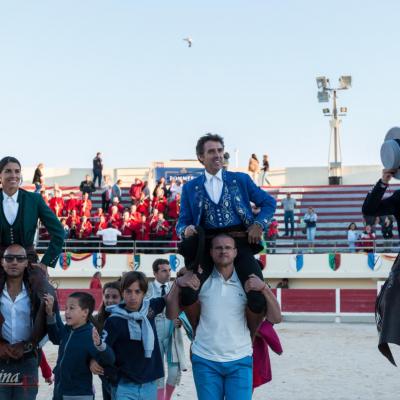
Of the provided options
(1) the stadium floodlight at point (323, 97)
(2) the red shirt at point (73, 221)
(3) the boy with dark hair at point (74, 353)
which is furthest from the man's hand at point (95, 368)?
(1) the stadium floodlight at point (323, 97)

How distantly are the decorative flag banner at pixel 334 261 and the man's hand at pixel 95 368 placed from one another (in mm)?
16161

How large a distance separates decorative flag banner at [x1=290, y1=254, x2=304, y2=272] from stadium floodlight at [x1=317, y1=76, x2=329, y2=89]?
9.73 m

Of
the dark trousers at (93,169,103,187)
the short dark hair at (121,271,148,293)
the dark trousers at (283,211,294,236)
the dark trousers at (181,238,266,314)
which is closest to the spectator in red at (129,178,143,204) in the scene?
the dark trousers at (93,169,103,187)

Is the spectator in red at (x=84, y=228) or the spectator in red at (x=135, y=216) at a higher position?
the spectator in red at (x=135, y=216)

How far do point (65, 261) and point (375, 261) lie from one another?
7.60m

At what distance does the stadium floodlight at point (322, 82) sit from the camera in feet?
95.5

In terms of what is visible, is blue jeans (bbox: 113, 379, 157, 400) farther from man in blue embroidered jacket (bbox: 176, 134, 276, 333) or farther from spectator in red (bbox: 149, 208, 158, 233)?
spectator in red (bbox: 149, 208, 158, 233)

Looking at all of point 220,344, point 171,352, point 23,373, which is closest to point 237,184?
point 220,344

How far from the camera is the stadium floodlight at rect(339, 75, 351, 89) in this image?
1155 inches

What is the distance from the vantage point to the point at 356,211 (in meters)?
26.9

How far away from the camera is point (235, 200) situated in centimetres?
470

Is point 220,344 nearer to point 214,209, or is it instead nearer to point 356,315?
point 214,209

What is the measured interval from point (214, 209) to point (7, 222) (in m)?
1.38

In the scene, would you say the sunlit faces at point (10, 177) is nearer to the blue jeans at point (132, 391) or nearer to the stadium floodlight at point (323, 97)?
the blue jeans at point (132, 391)
